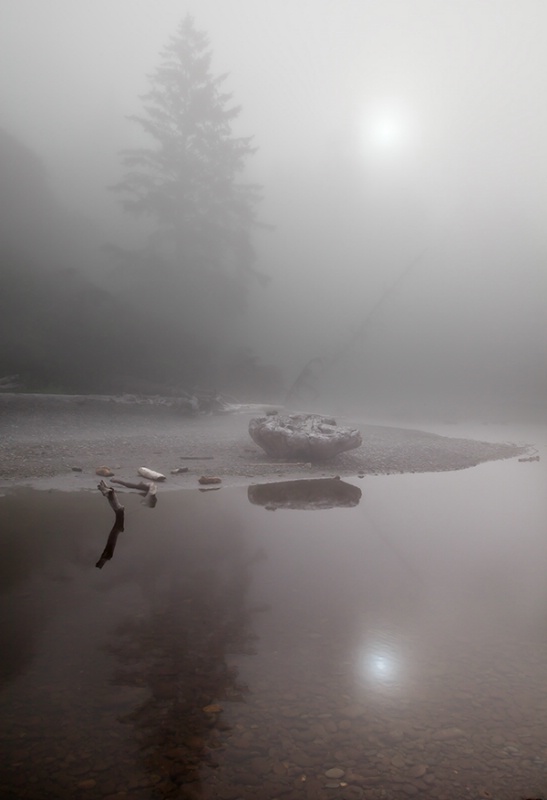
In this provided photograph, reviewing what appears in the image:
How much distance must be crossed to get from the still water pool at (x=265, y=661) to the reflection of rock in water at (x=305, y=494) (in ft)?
3.56

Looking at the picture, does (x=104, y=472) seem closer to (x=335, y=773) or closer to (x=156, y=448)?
(x=156, y=448)

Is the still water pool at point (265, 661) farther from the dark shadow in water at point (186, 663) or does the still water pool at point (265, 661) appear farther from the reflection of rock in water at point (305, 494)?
the reflection of rock in water at point (305, 494)

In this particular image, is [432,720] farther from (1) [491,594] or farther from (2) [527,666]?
(1) [491,594]

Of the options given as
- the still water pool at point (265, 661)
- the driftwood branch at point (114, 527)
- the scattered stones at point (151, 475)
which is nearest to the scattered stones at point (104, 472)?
the scattered stones at point (151, 475)

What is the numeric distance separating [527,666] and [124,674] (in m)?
2.40

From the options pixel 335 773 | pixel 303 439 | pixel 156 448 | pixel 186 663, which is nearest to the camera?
pixel 335 773

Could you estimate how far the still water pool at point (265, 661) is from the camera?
76.1 inches

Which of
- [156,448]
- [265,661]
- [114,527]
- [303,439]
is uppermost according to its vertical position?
[303,439]

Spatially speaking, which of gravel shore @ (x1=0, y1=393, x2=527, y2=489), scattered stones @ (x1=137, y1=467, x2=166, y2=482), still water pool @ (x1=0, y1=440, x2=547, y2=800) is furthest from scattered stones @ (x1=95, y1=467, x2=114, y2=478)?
still water pool @ (x1=0, y1=440, x2=547, y2=800)

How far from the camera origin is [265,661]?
108 inches

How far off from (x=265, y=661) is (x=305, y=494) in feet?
15.0

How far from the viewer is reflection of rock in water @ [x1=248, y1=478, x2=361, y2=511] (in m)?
6.66

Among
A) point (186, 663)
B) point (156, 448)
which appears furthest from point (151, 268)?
point (186, 663)

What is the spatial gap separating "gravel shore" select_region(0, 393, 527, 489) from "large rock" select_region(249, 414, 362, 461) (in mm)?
300
